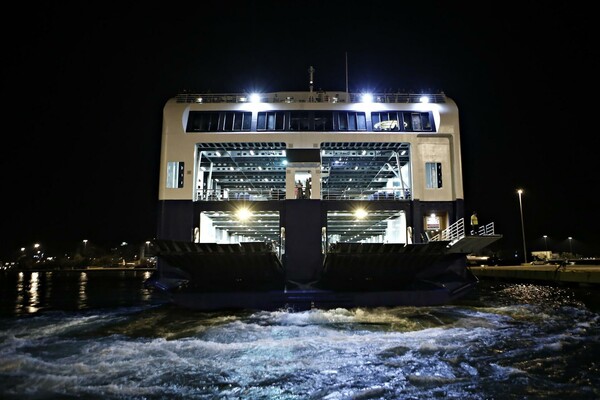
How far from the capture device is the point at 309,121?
22562 mm

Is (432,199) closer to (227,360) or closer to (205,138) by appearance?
(205,138)

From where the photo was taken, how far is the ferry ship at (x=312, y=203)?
17828mm

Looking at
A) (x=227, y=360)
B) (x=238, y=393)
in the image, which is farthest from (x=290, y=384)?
(x=227, y=360)

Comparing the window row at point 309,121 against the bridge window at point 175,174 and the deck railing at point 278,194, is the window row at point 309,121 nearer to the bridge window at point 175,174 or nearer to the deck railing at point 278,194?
the bridge window at point 175,174

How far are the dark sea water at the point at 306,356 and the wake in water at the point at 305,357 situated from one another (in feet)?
0.09

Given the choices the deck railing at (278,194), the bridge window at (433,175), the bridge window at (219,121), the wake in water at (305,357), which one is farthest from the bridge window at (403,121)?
the wake in water at (305,357)

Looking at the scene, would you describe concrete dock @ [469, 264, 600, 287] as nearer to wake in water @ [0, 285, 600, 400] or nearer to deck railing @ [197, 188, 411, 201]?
deck railing @ [197, 188, 411, 201]

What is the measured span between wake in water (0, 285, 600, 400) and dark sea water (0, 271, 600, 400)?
29 mm

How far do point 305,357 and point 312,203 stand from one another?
11648 millimetres

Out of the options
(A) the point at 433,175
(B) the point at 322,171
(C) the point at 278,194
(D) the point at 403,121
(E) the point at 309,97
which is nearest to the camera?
(A) the point at 433,175

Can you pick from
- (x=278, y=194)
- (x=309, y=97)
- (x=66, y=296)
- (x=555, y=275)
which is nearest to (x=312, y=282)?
(x=278, y=194)

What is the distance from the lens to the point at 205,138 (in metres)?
22.0

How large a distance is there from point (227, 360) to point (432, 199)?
50.3 ft

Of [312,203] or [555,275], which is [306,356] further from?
[555,275]
